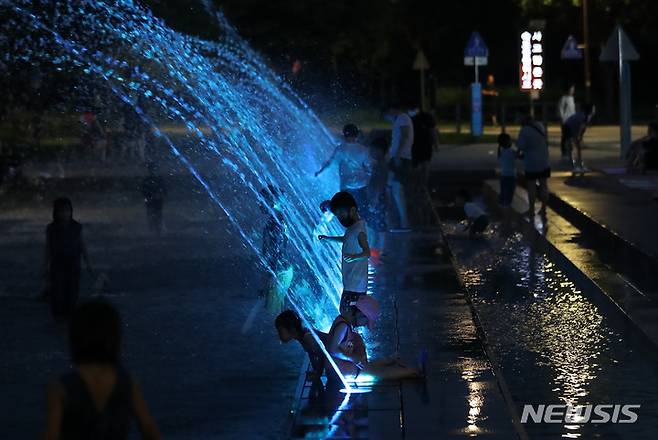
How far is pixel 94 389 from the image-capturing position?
4445mm

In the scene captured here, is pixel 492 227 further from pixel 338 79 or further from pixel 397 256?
pixel 338 79

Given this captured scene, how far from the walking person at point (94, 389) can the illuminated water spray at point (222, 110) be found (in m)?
5.75

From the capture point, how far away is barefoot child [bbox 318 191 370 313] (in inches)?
352

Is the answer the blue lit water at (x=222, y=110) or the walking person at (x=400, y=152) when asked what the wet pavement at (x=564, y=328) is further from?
the walking person at (x=400, y=152)

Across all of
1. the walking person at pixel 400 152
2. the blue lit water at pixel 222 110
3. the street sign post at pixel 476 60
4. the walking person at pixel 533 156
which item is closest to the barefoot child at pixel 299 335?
the blue lit water at pixel 222 110

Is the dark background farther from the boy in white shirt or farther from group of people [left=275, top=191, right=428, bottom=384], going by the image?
group of people [left=275, top=191, right=428, bottom=384]

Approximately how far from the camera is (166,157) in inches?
1400

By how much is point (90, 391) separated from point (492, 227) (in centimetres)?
1390

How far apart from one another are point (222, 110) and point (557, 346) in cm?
1705

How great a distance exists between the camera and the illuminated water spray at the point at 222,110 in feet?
44.7

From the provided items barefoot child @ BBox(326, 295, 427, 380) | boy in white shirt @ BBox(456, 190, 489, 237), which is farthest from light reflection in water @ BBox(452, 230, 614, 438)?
boy in white shirt @ BBox(456, 190, 489, 237)

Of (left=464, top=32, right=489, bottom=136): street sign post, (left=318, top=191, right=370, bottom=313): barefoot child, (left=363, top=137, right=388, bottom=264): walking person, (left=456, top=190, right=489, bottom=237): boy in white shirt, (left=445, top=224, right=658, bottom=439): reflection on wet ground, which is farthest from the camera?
(left=464, top=32, right=489, bottom=136): street sign post

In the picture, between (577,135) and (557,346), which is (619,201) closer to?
(577,135)

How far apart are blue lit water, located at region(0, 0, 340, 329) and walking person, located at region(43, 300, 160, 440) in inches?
234
